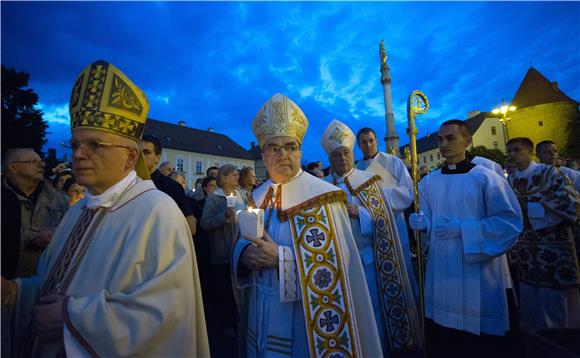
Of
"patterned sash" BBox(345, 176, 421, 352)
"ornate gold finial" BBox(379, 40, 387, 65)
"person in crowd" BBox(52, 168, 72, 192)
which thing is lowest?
"patterned sash" BBox(345, 176, 421, 352)

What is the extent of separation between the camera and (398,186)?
216 inches

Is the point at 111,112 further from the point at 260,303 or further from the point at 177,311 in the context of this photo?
the point at 260,303

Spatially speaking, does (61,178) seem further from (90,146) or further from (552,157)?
(552,157)

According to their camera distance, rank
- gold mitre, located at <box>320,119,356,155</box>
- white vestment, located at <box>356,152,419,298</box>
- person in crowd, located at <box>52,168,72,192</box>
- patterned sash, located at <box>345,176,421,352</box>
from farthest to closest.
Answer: person in crowd, located at <box>52,168,72,192</box> < white vestment, located at <box>356,152,419,298</box> < gold mitre, located at <box>320,119,356,155</box> < patterned sash, located at <box>345,176,421,352</box>

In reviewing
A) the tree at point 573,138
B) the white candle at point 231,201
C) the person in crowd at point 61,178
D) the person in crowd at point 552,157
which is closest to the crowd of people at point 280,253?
the white candle at point 231,201

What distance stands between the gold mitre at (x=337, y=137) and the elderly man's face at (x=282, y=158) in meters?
2.06

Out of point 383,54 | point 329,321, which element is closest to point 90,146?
point 329,321

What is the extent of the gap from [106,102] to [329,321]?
83.3 inches

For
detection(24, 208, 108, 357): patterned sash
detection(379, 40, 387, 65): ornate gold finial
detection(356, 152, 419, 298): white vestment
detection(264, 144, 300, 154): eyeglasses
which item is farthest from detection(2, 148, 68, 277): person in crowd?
detection(379, 40, 387, 65): ornate gold finial

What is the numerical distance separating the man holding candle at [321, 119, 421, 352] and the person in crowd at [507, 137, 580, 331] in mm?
1935

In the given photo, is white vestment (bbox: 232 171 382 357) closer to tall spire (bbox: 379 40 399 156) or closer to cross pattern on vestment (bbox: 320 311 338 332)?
cross pattern on vestment (bbox: 320 311 338 332)

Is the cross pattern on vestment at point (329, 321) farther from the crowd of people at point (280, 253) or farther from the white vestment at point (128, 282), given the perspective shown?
the white vestment at point (128, 282)

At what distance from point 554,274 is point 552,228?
2.18 ft

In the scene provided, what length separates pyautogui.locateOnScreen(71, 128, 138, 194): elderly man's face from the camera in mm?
1850
